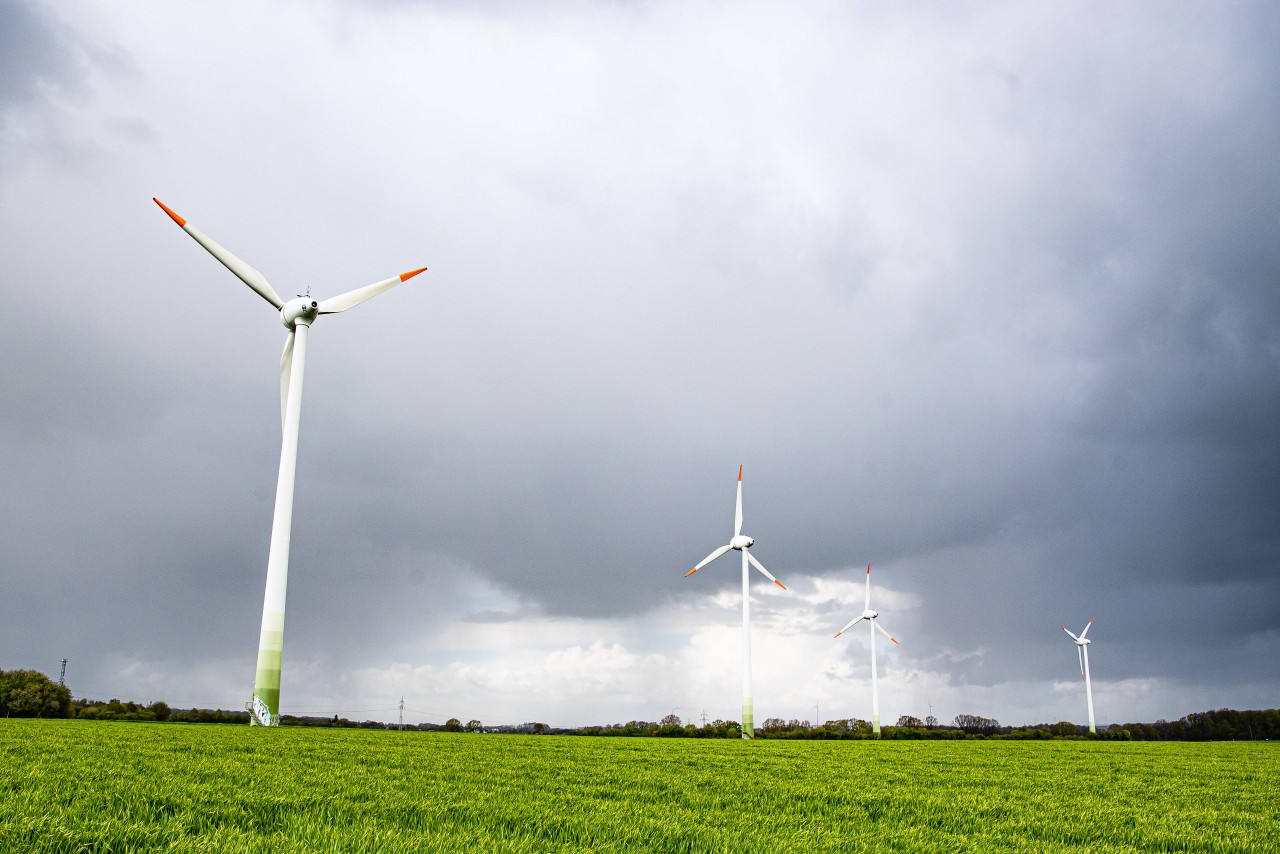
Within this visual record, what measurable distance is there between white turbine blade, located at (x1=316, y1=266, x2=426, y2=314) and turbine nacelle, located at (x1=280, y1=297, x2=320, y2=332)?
19.3 inches

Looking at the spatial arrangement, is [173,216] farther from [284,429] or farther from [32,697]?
[32,697]

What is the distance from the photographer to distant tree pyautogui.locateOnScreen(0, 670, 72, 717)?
5162cm

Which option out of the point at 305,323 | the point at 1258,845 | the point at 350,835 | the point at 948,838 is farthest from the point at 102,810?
the point at 305,323

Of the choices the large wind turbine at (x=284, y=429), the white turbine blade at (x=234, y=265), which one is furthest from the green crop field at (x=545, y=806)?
the white turbine blade at (x=234, y=265)

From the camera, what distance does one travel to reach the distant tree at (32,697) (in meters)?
51.6

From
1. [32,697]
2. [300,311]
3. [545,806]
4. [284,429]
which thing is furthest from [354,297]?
[545,806]

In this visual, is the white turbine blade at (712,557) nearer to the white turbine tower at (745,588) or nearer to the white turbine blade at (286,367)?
the white turbine tower at (745,588)

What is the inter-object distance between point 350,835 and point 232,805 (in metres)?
2.45

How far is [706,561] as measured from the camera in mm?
90562

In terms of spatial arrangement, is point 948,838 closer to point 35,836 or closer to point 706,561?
point 35,836

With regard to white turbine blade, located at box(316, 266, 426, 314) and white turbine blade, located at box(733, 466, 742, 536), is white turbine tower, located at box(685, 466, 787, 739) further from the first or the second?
white turbine blade, located at box(316, 266, 426, 314)

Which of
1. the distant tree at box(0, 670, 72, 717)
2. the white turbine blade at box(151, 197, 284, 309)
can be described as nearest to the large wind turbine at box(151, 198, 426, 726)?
the white turbine blade at box(151, 197, 284, 309)

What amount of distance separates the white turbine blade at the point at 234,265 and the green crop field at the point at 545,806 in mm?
36326

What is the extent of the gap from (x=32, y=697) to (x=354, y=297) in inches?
1444
